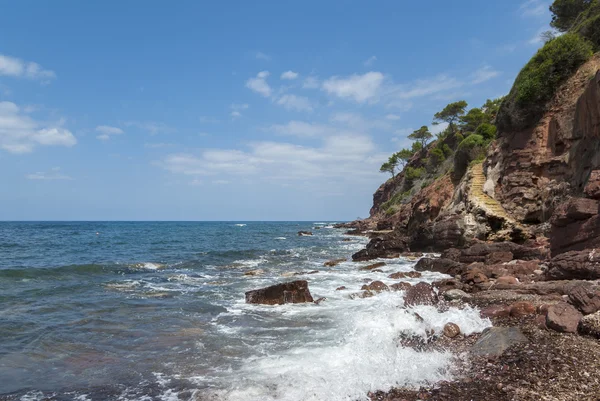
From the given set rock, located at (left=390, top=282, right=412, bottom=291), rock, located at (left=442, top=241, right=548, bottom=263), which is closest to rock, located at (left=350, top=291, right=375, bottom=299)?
rock, located at (left=390, top=282, right=412, bottom=291)

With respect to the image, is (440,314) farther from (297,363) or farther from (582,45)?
(582,45)

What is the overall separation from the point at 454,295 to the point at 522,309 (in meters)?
3.25

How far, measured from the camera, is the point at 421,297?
11.9 metres

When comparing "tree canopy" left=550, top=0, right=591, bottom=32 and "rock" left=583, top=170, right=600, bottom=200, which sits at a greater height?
"tree canopy" left=550, top=0, right=591, bottom=32

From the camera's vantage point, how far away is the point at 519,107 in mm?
25516

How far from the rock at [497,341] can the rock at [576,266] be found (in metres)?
5.72

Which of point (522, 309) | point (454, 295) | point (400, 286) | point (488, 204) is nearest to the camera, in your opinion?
point (522, 309)

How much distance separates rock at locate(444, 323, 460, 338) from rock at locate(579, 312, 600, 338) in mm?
2341

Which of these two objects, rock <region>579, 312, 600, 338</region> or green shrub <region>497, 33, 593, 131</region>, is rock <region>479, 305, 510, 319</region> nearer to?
rock <region>579, 312, 600, 338</region>

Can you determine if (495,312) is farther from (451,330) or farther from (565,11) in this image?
(565,11)

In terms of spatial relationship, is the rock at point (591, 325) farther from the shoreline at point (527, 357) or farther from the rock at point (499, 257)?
the rock at point (499, 257)

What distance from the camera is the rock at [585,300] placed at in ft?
26.8

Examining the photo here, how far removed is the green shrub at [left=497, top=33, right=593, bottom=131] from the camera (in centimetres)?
2295

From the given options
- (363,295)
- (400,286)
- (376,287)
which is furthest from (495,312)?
(376,287)
